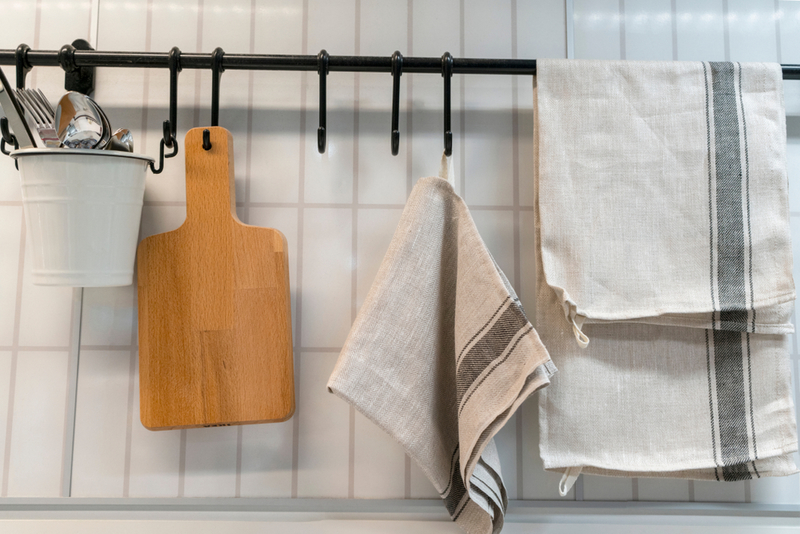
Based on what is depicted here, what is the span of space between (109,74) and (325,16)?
308 mm

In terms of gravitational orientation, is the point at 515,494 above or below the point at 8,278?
below

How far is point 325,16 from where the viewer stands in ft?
2.11

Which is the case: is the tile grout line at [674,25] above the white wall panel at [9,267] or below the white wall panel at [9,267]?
above

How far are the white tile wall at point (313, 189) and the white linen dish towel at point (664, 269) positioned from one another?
0.27 ft

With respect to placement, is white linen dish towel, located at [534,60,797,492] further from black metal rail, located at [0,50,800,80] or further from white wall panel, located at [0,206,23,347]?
white wall panel, located at [0,206,23,347]

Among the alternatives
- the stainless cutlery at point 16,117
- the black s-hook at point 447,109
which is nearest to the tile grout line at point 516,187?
the black s-hook at point 447,109

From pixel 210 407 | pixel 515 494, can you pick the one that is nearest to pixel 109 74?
pixel 210 407

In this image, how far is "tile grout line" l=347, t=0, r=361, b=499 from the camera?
0.61 metres

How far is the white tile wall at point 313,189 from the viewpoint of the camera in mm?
605

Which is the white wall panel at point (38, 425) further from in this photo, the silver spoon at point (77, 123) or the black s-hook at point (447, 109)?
the black s-hook at point (447, 109)

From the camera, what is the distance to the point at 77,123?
1.71 feet

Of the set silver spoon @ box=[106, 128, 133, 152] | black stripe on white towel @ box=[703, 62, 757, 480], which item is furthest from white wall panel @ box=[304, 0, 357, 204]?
black stripe on white towel @ box=[703, 62, 757, 480]

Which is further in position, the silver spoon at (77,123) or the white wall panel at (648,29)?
the white wall panel at (648,29)

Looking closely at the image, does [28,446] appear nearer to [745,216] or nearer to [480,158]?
[480,158]
